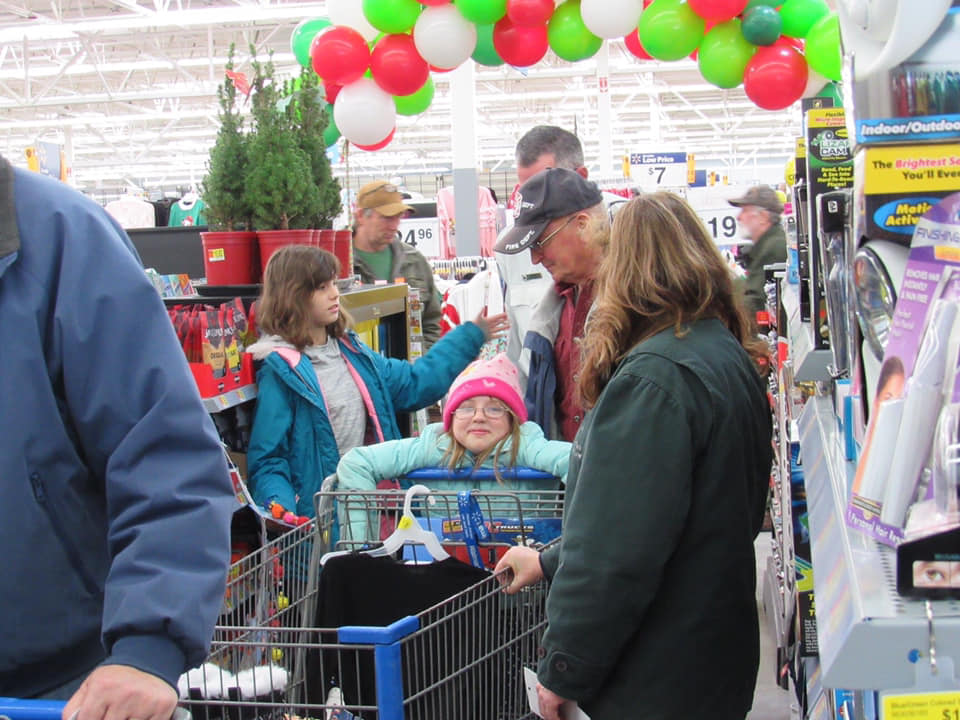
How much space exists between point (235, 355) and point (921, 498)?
2.74m

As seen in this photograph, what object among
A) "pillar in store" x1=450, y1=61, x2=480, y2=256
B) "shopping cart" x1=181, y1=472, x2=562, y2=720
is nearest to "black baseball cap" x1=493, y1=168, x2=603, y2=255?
"shopping cart" x1=181, y1=472, x2=562, y2=720

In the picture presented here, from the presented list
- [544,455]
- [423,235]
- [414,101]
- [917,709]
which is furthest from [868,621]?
[423,235]

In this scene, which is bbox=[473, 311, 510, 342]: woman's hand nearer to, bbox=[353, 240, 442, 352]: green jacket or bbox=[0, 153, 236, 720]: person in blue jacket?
bbox=[353, 240, 442, 352]: green jacket

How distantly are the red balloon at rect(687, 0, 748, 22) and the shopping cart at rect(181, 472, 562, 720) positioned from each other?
3.66 m

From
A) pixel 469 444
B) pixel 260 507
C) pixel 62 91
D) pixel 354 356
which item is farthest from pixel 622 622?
pixel 62 91

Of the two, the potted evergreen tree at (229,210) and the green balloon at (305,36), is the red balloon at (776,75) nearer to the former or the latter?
the green balloon at (305,36)

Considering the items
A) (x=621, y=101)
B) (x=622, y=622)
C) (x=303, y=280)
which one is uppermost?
(x=621, y=101)

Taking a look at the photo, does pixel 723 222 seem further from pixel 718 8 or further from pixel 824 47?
pixel 824 47

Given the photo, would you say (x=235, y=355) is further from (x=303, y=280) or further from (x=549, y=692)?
(x=549, y=692)

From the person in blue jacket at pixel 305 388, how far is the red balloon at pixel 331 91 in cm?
299

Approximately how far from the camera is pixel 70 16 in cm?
1791

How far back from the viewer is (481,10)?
558 centimetres

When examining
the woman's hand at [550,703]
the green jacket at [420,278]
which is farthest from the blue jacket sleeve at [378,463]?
the green jacket at [420,278]

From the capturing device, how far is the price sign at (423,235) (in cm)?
1314
